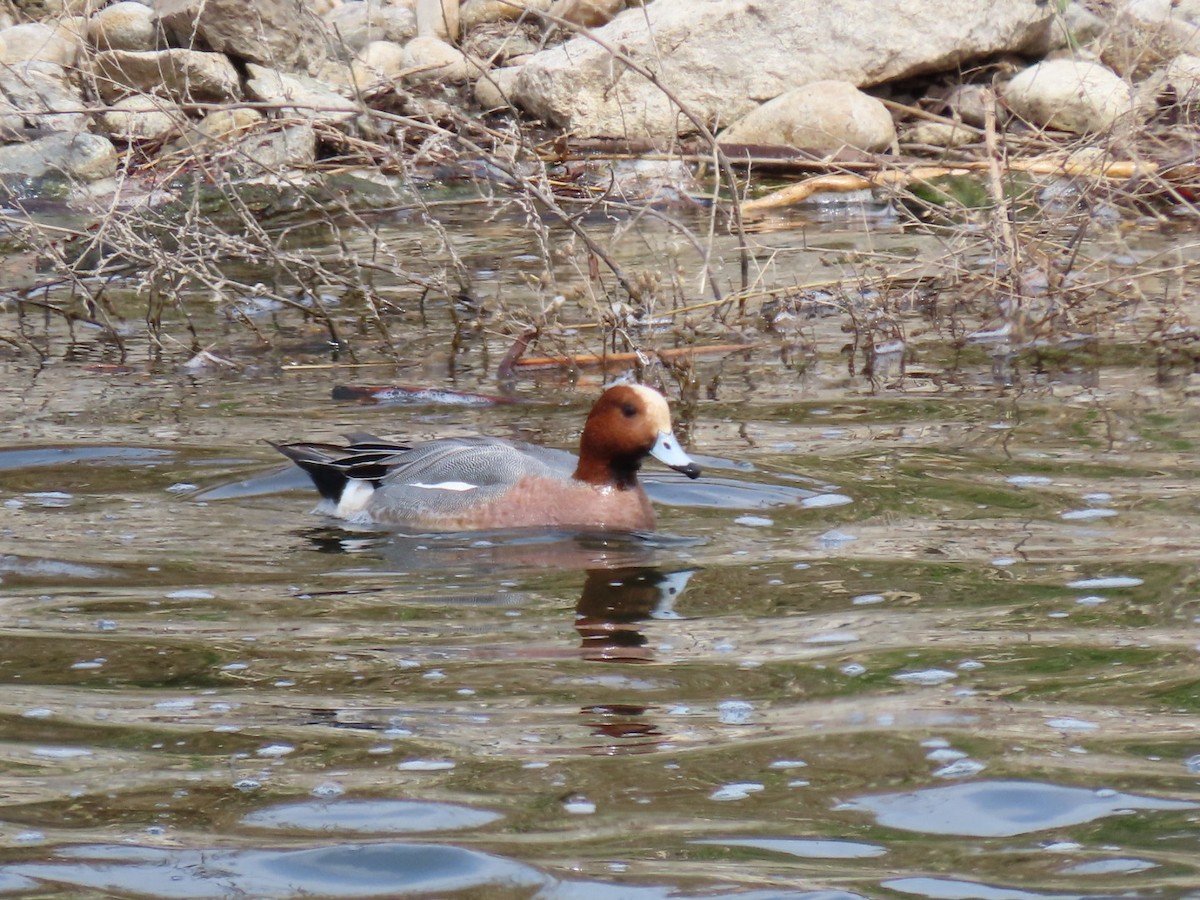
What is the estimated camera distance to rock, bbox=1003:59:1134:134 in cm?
1186

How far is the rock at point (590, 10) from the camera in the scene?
14.5 m

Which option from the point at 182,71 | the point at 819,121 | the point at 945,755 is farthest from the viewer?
the point at 819,121

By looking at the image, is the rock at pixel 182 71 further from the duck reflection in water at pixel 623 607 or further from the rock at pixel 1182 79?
the duck reflection in water at pixel 623 607

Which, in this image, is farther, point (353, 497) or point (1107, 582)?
point (353, 497)

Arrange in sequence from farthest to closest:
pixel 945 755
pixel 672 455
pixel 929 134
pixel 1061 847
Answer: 1. pixel 929 134
2. pixel 672 455
3. pixel 945 755
4. pixel 1061 847

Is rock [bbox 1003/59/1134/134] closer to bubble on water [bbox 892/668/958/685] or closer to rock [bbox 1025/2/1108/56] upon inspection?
rock [bbox 1025/2/1108/56]

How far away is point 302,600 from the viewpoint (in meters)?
4.99

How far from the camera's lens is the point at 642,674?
13.8 feet

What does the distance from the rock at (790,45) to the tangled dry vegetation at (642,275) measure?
1.93 metres

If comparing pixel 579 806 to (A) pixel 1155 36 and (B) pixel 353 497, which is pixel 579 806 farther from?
(A) pixel 1155 36

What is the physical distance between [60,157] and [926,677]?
30.3 feet

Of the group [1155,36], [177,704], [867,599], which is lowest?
[177,704]

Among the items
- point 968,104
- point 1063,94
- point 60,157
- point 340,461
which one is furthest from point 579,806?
point 968,104

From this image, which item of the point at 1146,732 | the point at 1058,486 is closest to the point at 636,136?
the point at 1058,486
